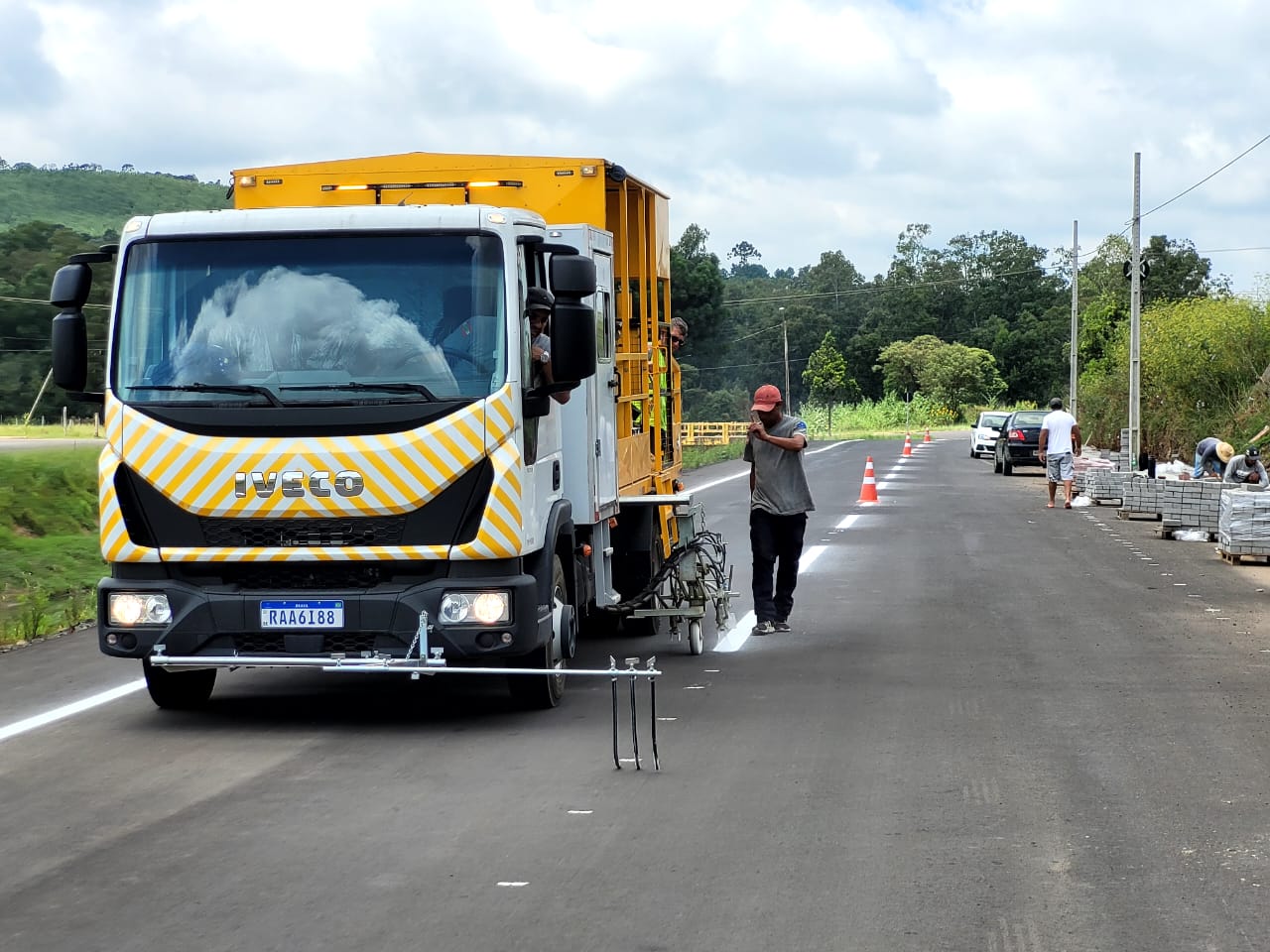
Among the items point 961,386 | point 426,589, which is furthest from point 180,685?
point 961,386

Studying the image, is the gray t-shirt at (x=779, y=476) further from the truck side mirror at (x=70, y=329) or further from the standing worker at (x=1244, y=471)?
the standing worker at (x=1244, y=471)

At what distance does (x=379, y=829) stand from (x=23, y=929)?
5.42 feet

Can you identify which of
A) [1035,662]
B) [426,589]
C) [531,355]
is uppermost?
[531,355]

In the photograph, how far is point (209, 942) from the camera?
543 cm

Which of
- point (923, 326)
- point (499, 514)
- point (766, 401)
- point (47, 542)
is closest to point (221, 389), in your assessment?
point (499, 514)

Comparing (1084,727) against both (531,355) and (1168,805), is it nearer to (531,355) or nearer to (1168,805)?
(1168,805)

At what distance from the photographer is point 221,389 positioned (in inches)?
348

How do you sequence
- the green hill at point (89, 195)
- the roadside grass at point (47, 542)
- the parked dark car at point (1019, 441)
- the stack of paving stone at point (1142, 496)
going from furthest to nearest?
the green hill at point (89, 195), the parked dark car at point (1019, 441), the stack of paving stone at point (1142, 496), the roadside grass at point (47, 542)

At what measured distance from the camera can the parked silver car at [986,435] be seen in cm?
5581

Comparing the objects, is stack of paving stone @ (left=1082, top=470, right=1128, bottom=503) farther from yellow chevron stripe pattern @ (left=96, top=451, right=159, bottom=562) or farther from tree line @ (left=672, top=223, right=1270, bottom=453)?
yellow chevron stripe pattern @ (left=96, top=451, right=159, bottom=562)

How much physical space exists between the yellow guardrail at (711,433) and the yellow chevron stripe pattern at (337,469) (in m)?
63.6

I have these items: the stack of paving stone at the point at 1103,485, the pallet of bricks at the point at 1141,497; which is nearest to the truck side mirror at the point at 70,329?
the pallet of bricks at the point at 1141,497

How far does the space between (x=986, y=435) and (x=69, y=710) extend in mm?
48643

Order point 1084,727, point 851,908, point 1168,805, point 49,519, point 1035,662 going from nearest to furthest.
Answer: point 851,908 < point 1168,805 < point 1084,727 < point 1035,662 < point 49,519
